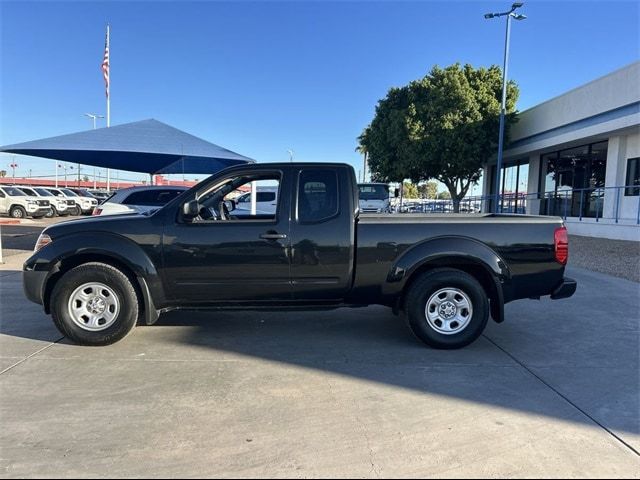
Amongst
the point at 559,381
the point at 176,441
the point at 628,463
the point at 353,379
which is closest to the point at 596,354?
the point at 559,381

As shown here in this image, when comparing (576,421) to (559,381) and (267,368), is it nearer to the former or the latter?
(559,381)

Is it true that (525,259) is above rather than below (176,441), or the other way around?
above

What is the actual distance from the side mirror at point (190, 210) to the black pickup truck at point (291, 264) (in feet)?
0.03

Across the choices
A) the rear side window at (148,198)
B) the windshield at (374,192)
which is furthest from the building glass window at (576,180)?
the rear side window at (148,198)

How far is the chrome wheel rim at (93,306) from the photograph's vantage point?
4.91m

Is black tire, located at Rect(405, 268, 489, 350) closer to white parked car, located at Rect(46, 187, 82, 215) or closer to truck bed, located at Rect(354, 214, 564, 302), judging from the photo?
truck bed, located at Rect(354, 214, 564, 302)

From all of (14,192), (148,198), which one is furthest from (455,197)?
(14,192)

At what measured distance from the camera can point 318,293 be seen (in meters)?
5.06

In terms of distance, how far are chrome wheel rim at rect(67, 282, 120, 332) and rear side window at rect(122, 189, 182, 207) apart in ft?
20.8

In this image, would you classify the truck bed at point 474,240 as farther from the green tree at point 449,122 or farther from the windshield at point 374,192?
the green tree at point 449,122

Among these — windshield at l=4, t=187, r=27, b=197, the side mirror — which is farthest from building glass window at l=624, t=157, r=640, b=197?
windshield at l=4, t=187, r=27, b=197

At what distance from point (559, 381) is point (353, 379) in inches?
71.8

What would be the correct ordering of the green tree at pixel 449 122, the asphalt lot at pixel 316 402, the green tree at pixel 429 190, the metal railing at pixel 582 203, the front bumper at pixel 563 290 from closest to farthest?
the asphalt lot at pixel 316 402 → the front bumper at pixel 563 290 → the metal railing at pixel 582 203 → the green tree at pixel 449 122 → the green tree at pixel 429 190

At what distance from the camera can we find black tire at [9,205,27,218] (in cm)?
2425
